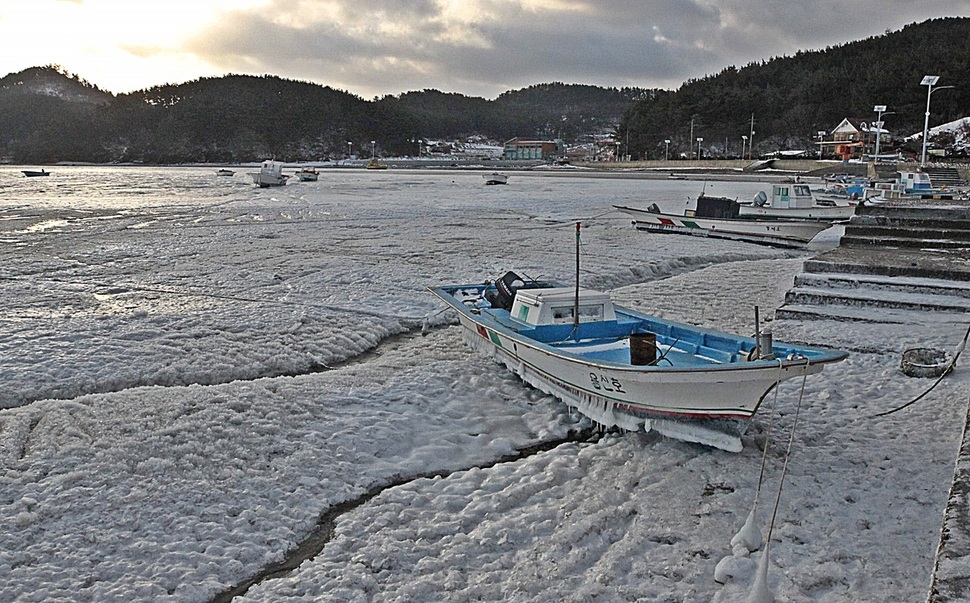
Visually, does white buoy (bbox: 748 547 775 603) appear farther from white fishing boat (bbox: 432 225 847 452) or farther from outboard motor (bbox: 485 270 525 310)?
outboard motor (bbox: 485 270 525 310)

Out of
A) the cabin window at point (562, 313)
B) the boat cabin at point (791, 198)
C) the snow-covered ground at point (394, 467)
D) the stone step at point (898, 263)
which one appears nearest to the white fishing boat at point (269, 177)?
the boat cabin at point (791, 198)

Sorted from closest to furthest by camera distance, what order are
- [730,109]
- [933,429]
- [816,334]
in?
[933,429], [816,334], [730,109]

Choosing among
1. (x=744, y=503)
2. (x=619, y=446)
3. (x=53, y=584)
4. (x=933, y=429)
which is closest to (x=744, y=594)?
(x=744, y=503)

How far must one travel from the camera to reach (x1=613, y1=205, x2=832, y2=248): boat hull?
2407 centimetres

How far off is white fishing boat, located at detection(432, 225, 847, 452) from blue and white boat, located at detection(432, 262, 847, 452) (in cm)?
1

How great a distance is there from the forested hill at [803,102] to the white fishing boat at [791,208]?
3439 inches

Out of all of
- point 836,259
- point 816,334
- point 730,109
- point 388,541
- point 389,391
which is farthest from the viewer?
point 730,109

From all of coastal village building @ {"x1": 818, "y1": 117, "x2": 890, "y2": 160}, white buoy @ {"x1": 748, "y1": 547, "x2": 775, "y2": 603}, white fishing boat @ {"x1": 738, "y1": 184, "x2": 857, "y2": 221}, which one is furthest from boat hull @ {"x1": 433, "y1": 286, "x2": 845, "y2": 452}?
coastal village building @ {"x1": 818, "y1": 117, "x2": 890, "y2": 160}

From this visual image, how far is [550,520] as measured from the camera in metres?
5.91

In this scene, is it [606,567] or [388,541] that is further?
[388,541]

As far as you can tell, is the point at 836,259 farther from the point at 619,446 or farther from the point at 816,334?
the point at 619,446

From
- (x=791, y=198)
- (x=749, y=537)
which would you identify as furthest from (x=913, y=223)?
(x=749, y=537)

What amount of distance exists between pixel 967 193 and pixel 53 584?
32.1 m

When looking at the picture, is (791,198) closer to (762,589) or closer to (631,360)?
(631,360)
